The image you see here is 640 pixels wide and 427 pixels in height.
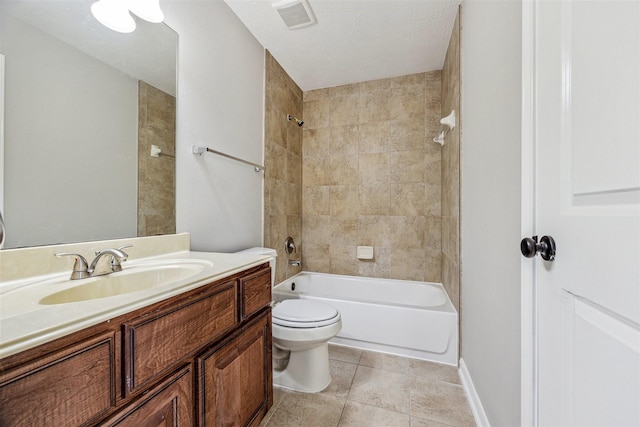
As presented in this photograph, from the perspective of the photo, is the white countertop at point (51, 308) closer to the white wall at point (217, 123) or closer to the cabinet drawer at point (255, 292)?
the cabinet drawer at point (255, 292)

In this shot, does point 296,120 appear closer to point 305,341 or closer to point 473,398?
point 305,341

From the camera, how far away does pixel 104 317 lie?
0.55 metres

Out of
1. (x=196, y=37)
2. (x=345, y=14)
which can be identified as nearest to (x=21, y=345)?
(x=196, y=37)

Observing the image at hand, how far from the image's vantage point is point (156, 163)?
4.11 feet

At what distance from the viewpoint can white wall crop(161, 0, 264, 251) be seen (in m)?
1.40

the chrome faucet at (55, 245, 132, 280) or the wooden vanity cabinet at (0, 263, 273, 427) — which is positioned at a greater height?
the chrome faucet at (55, 245, 132, 280)

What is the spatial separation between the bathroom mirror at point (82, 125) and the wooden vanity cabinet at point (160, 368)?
0.58 meters

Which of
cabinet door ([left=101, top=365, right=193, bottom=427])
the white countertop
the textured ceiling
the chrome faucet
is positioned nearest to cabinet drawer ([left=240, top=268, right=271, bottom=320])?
the white countertop

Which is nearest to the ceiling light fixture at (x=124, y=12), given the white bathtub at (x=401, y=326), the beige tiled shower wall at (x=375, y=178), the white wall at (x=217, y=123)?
the white wall at (x=217, y=123)

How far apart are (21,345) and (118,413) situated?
280mm

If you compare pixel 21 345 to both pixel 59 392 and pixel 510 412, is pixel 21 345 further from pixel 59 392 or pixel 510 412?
pixel 510 412

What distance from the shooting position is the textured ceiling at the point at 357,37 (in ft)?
5.49

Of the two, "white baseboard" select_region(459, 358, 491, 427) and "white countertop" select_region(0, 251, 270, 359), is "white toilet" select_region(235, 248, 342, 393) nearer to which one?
"white countertop" select_region(0, 251, 270, 359)
